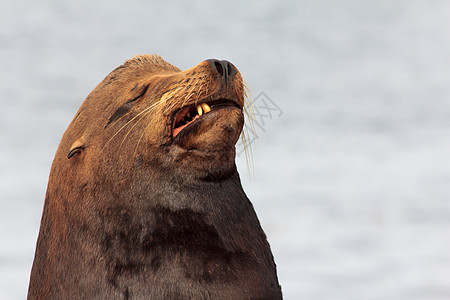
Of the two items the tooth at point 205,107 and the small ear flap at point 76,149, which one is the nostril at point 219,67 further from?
the small ear flap at point 76,149

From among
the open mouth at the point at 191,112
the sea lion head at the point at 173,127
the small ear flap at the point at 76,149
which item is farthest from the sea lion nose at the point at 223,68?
the small ear flap at the point at 76,149

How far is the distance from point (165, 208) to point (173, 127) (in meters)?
0.71

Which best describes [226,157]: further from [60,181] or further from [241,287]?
[60,181]

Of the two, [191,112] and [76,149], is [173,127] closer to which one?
[191,112]

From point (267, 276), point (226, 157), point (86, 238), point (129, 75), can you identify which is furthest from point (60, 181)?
point (267, 276)

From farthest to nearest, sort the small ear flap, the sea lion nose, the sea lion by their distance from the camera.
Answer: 1. the small ear flap
2. the sea lion nose
3. the sea lion

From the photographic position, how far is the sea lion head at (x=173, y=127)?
209 inches

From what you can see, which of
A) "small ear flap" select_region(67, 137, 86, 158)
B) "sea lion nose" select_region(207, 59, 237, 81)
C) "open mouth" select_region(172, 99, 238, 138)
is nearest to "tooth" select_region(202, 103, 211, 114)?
"open mouth" select_region(172, 99, 238, 138)

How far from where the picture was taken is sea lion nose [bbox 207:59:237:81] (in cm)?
536

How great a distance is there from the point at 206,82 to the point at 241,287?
1770mm

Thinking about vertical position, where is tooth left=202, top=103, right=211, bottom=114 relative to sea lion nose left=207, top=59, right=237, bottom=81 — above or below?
below

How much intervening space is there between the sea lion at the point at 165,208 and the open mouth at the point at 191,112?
0.01 metres

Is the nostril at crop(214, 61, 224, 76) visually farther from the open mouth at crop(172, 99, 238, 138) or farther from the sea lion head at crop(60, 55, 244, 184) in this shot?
the open mouth at crop(172, 99, 238, 138)

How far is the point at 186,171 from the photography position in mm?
5336
